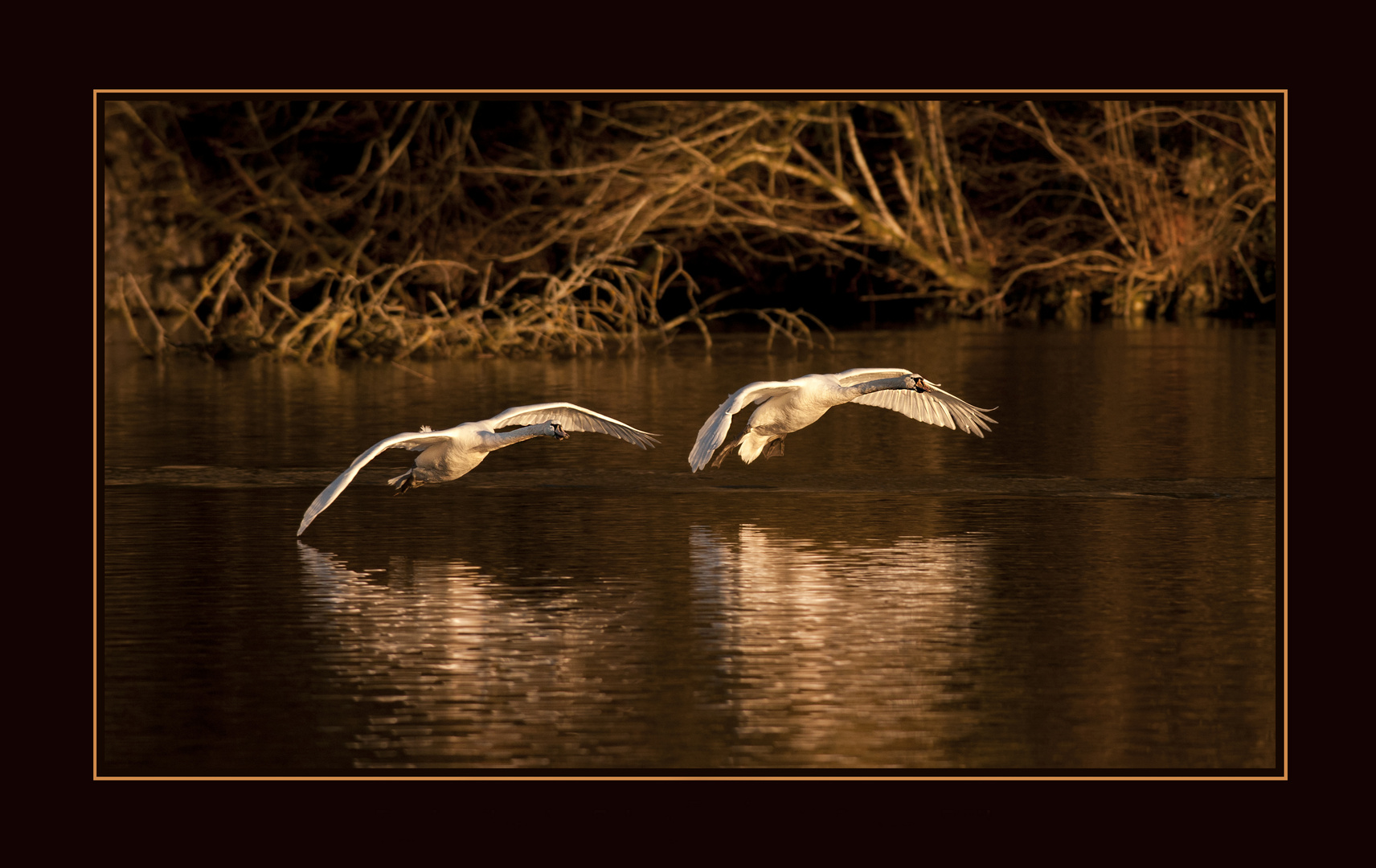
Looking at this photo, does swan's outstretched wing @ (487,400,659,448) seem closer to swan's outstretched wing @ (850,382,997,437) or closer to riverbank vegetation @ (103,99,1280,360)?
swan's outstretched wing @ (850,382,997,437)

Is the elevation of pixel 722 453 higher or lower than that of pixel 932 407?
lower

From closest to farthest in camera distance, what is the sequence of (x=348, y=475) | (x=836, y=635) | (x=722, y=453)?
(x=836, y=635) < (x=348, y=475) < (x=722, y=453)

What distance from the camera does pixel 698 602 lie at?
11.1m

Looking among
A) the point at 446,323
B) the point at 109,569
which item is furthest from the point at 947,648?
the point at 446,323

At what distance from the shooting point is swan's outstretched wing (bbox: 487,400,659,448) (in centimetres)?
1310

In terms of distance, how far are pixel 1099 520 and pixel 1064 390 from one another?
9832mm

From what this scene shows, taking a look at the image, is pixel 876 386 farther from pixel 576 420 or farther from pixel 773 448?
pixel 576 420

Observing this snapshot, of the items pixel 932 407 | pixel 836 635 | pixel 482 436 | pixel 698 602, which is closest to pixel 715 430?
pixel 698 602

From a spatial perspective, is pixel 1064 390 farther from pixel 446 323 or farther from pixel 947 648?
pixel 947 648

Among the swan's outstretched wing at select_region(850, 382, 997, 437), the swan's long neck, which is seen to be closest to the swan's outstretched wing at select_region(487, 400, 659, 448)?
the swan's long neck

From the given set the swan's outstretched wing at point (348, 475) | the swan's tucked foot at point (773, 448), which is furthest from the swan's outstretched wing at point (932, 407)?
the swan's outstretched wing at point (348, 475)

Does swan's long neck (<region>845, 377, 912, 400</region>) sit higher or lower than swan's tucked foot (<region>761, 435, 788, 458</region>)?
higher

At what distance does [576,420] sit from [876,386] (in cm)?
208

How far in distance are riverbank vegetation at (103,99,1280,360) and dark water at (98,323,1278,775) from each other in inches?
613
